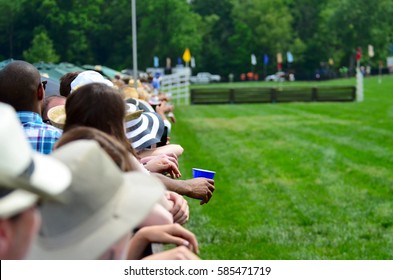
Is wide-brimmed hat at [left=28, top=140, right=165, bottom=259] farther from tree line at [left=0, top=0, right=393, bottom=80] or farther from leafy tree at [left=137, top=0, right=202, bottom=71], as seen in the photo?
tree line at [left=0, top=0, right=393, bottom=80]

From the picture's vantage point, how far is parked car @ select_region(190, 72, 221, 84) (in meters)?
112

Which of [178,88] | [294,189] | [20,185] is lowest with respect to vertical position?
[294,189]

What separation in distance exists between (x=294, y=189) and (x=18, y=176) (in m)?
12.7

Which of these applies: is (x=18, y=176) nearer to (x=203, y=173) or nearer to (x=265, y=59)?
(x=203, y=173)

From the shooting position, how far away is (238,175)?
1650 cm

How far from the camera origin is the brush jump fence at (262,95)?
149 ft

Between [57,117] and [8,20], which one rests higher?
[8,20]

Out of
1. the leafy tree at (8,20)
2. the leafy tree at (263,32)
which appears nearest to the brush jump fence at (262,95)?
the leafy tree at (8,20)

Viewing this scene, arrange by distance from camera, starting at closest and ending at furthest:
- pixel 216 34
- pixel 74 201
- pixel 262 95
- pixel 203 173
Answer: pixel 74 201, pixel 203 173, pixel 262 95, pixel 216 34

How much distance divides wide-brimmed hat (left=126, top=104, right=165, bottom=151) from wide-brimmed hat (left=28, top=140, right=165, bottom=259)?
347 centimetres

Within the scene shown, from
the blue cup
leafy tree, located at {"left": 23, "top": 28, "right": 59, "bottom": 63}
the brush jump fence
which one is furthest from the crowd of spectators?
the brush jump fence

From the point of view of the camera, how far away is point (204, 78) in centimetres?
11375

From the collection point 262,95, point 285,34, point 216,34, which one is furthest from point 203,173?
point 216,34

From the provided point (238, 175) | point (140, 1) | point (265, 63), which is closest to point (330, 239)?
point (238, 175)
